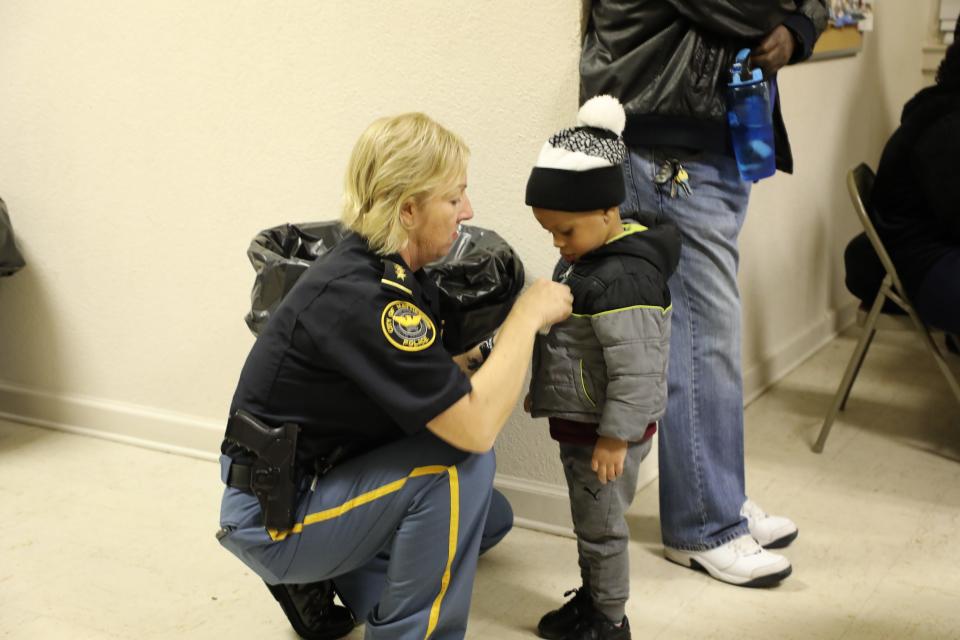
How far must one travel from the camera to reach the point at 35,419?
3.47 meters

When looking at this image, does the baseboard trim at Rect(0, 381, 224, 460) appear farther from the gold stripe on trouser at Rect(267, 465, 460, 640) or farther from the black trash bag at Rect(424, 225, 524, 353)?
the gold stripe on trouser at Rect(267, 465, 460, 640)

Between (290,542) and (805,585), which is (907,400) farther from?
(290,542)

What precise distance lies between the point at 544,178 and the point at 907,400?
213cm

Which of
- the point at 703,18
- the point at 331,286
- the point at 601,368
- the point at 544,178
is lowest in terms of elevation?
the point at 601,368

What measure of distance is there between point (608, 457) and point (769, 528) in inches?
31.5

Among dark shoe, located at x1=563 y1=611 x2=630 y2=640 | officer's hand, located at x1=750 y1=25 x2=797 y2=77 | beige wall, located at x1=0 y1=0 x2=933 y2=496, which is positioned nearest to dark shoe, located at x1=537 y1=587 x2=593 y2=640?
dark shoe, located at x1=563 y1=611 x2=630 y2=640

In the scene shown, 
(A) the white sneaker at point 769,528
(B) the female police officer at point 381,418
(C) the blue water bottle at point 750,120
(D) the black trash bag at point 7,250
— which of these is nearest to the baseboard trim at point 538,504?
(A) the white sneaker at point 769,528

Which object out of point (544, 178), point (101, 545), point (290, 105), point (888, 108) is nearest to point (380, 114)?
point (290, 105)

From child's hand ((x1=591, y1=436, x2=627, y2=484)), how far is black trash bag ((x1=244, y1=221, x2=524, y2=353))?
45 centimetres

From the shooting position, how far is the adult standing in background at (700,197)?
7.06ft

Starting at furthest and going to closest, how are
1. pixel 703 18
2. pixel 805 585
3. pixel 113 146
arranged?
1. pixel 113 146
2. pixel 805 585
3. pixel 703 18

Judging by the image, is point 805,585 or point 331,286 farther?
point 805,585

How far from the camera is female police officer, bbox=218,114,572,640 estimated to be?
181 centimetres

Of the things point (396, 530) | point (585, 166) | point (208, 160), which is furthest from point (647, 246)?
point (208, 160)
